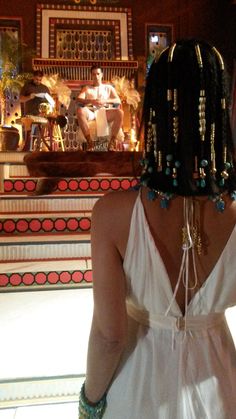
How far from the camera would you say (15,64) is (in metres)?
7.01

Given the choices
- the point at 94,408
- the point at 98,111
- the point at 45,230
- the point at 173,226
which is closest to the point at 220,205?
the point at 173,226

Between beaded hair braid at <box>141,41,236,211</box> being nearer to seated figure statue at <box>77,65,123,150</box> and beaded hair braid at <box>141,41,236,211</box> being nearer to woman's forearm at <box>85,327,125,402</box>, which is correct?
woman's forearm at <box>85,327,125,402</box>

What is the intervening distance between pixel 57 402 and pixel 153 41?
23.2 feet

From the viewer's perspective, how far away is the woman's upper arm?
2.26 ft

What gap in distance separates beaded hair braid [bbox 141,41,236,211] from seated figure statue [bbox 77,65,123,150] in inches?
207

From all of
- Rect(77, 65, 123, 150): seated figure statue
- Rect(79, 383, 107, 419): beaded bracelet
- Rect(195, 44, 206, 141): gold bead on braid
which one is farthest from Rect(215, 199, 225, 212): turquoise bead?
Rect(77, 65, 123, 150): seated figure statue

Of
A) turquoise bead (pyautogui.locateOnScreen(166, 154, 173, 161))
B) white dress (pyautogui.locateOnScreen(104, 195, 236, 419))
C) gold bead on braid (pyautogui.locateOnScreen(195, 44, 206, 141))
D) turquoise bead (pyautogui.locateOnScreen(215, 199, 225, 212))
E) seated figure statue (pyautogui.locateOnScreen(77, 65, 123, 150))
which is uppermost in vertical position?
seated figure statue (pyautogui.locateOnScreen(77, 65, 123, 150))

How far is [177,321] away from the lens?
0.76 metres

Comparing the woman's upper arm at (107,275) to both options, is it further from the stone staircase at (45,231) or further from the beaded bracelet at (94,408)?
the stone staircase at (45,231)

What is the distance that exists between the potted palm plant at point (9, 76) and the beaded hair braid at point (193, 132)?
605 centimetres

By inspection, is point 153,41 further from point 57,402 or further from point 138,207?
point 138,207

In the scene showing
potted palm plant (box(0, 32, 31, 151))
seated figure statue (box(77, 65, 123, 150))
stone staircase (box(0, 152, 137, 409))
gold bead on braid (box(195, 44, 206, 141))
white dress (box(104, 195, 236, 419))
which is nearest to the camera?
gold bead on braid (box(195, 44, 206, 141))

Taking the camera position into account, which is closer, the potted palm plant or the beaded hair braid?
the beaded hair braid

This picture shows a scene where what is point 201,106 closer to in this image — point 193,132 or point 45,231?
point 193,132
